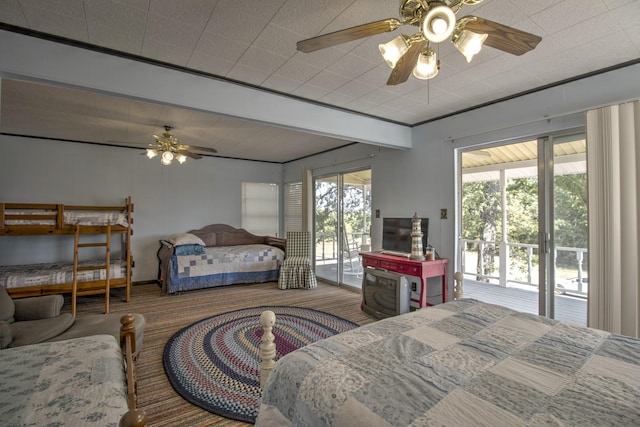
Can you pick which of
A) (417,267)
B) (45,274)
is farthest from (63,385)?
(45,274)

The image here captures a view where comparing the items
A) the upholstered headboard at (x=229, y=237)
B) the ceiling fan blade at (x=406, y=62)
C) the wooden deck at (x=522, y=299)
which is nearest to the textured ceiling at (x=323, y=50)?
the ceiling fan blade at (x=406, y=62)

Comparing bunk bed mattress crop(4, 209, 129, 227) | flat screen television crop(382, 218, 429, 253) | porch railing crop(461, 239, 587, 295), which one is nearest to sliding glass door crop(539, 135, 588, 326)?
porch railing crop(461, 239, 587, 295)

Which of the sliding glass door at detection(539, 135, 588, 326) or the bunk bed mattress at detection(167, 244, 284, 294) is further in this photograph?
the bunk bed mattress at detection(167, 244, 284, 294)

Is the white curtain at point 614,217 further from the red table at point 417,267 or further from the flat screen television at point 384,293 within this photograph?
the flat screen television at point 384,293

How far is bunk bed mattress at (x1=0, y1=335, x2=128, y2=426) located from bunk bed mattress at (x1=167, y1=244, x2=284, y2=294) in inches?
122

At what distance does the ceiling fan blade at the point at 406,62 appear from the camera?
5.06 feet

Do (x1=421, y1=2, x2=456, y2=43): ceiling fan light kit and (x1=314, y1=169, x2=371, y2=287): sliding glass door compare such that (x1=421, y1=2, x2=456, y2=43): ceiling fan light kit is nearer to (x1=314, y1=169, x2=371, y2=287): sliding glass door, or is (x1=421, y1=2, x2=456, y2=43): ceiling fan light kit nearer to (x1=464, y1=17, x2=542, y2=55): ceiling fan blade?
(x1=464, y1=17, x2=542, y2=55): ceiling fan blade

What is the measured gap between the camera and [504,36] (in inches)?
57.2

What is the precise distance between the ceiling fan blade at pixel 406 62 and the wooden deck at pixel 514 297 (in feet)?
9.08

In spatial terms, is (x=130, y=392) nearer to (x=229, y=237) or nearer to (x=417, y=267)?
(x=417, y=267)

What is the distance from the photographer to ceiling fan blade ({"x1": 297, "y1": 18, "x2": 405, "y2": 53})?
4.59ft

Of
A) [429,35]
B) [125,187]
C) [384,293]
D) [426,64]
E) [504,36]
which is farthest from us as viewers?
[125,187]

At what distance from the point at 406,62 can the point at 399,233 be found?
2.80 meters

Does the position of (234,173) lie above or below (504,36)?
above
